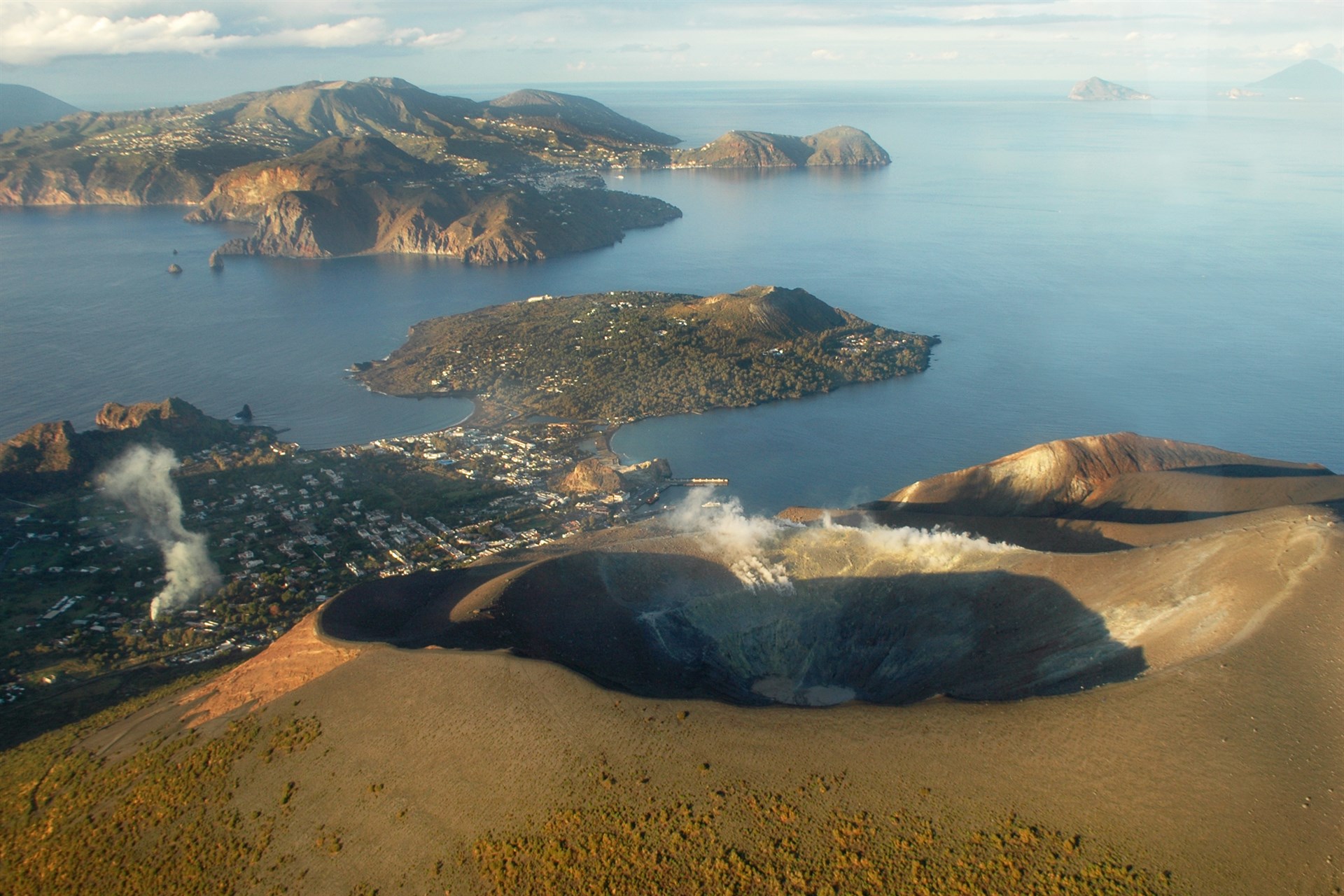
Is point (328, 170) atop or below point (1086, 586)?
atop

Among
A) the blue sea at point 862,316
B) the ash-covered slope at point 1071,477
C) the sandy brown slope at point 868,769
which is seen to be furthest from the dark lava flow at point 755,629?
the blue sea at point 862,316

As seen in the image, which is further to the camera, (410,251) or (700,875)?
(410,251)

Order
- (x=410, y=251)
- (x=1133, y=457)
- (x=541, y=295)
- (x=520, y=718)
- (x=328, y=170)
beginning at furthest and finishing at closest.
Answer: (x=328, y=170), (x=410, y=251), (x=541, y=295), (x=1133, y=457), (x=520, y=718)

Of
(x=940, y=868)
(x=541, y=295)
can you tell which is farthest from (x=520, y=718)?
(x=541, y=295)

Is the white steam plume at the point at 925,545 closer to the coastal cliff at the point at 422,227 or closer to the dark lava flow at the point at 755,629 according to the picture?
the dark lava flow at the point at 755,629

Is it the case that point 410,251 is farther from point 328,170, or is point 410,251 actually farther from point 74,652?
point 74,652

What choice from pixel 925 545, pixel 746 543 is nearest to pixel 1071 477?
pixel 925 545

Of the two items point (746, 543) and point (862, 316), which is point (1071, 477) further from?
point (862, 316)

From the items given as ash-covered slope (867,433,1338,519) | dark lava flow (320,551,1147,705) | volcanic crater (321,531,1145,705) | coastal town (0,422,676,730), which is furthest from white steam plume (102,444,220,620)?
ash-covered slope (867,433,1338,519)
